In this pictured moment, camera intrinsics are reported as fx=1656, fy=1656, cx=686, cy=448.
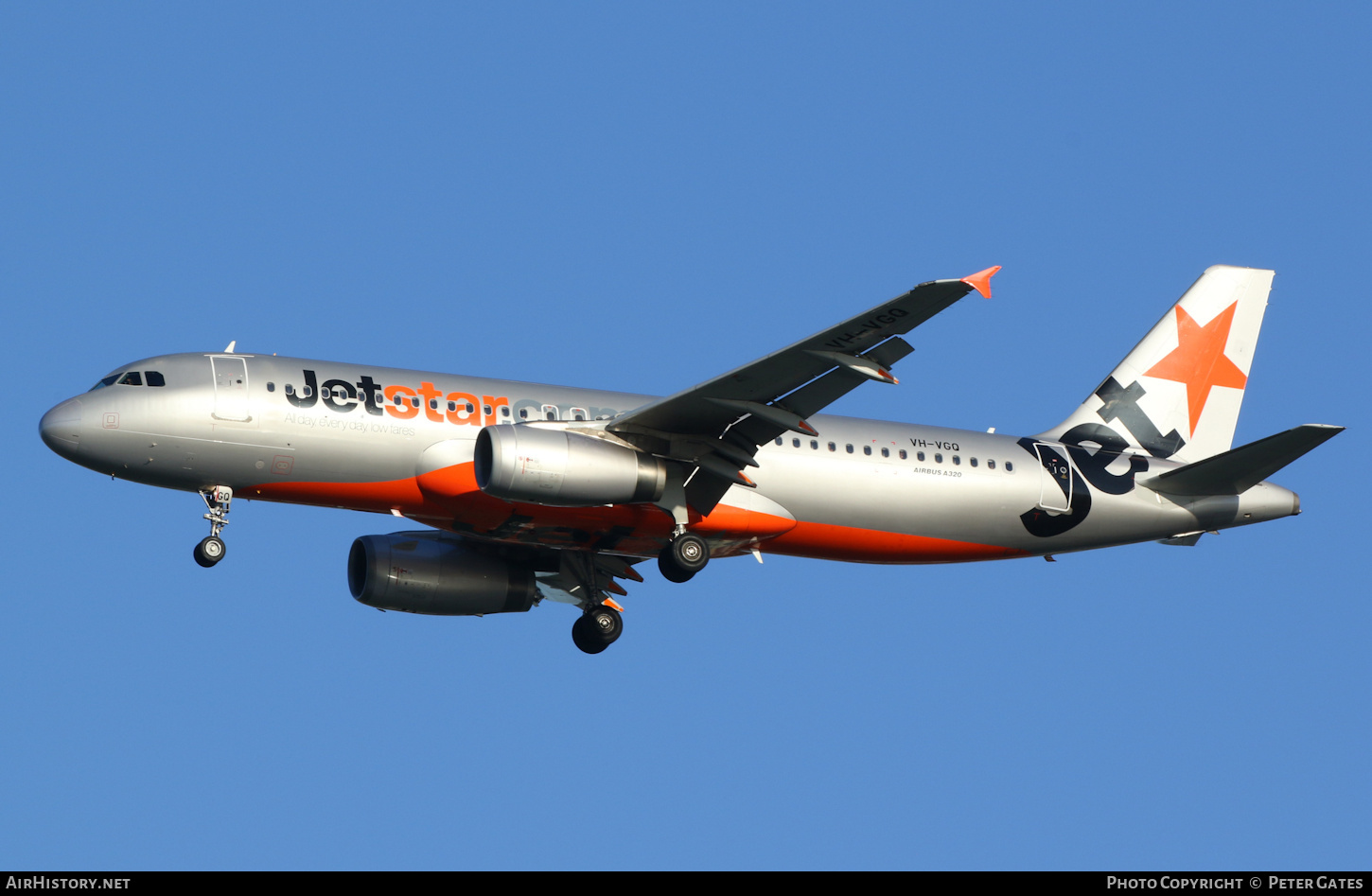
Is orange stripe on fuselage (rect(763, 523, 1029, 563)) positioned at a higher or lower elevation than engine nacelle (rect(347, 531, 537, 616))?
lower

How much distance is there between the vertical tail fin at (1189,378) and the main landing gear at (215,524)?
20324mm

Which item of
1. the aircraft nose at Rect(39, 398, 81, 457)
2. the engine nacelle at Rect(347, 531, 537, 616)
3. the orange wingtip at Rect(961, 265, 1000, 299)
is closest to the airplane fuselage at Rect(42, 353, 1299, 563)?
the aircraft nose at Rect(39, 398, 81, 457)

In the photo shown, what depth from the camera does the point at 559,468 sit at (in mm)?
33125

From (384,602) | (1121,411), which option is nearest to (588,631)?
(384,602)

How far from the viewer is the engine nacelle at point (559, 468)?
32812 millimetres

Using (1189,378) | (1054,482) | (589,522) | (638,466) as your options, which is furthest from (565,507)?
(1189,378)

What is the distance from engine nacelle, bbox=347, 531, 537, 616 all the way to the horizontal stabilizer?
1545 centimetres

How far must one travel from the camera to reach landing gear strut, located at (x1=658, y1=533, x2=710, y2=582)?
117 feet

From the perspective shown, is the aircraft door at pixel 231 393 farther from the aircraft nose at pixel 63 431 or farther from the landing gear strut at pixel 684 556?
the landing gear strut at pixel 684 556

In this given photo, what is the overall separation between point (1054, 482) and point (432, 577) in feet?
48.8

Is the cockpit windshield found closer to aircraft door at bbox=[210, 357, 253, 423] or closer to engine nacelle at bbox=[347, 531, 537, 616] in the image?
aircraft door at bbox=[210, 357, 253, 423]

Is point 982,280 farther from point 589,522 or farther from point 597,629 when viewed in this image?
point 597,629
